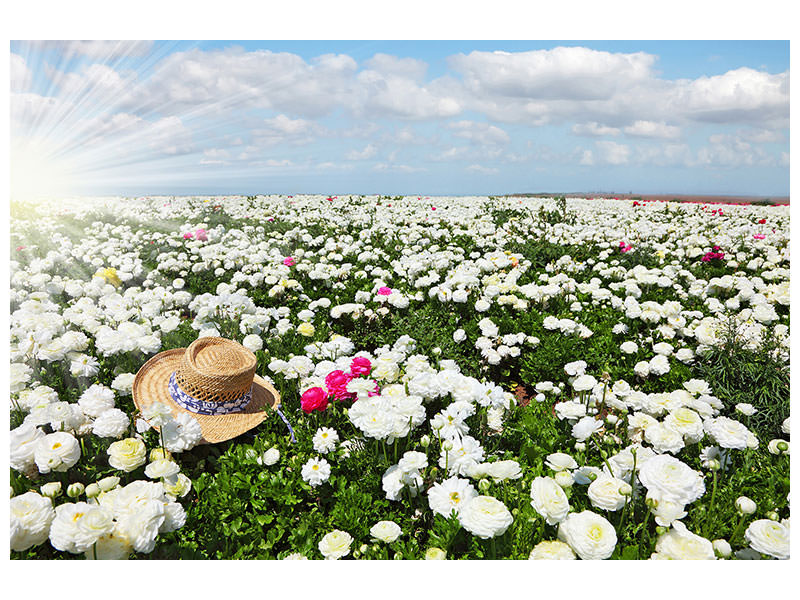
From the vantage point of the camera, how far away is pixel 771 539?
1.95m

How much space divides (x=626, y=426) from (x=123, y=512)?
2.93m

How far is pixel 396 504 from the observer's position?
2.55 metres

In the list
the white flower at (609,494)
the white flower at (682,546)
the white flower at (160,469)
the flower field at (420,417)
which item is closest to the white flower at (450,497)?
the flower field at (420,417)

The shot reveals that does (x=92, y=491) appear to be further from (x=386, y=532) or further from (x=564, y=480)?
(x=564, y=480)

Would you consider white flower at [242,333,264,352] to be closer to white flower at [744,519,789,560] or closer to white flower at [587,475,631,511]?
white flower at [587,475,631,511]

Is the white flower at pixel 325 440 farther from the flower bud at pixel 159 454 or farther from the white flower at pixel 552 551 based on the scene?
the white flower at pixel 552 551

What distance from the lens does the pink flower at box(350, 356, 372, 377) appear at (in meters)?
3.23

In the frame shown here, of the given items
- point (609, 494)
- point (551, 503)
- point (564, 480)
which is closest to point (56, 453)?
point (551, 503)

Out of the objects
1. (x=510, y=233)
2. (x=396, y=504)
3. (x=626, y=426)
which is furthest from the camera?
(x=510, y=233)

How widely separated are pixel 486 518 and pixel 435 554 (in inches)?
15.7

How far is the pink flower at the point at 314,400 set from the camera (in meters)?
3.00

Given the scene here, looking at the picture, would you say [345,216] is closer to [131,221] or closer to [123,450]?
[131,221]

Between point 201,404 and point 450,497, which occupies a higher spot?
point 201,404
